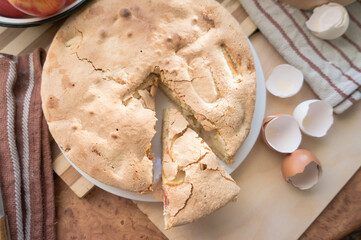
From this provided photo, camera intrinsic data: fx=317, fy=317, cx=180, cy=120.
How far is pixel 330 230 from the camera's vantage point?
1.97 meters

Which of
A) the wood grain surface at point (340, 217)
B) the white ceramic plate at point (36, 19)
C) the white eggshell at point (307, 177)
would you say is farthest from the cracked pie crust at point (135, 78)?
the wood grain surface at point (340, 217)

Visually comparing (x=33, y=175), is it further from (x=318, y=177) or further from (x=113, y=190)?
(x=318, y=177)

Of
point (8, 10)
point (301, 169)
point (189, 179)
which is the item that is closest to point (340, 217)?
point (301, 169)

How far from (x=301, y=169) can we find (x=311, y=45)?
2.62 feet

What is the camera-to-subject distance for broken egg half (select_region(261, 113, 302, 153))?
1892 mm

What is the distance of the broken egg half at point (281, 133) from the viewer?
74.5 inches

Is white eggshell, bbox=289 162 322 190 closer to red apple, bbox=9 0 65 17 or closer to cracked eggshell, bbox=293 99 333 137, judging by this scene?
cracked eggshell, bbox=293 99 333 137

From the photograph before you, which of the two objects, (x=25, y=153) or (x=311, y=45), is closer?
(x=25, y=153)

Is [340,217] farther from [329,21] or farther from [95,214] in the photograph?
[95,214]

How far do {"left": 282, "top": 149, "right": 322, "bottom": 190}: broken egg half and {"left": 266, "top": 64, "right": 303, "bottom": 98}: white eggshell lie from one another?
0.38m

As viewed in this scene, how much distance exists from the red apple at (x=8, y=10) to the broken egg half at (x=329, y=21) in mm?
1690

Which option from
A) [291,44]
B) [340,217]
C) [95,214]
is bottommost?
[340,217]

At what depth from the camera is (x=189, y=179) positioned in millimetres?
1680

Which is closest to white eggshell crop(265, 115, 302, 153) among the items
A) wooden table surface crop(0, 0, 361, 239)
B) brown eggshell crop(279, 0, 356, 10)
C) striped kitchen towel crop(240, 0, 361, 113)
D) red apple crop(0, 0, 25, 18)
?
striped kitchen towel crop(240, 0, 361, 113)
